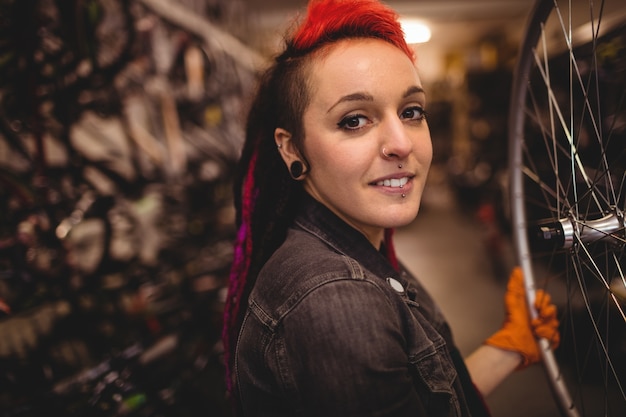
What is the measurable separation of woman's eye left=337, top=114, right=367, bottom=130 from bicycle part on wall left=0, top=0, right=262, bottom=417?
1.78 feet

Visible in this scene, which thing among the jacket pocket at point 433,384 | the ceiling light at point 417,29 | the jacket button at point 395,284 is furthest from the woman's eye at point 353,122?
the ceiling light at point 417,29

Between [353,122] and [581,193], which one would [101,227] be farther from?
[581,193]

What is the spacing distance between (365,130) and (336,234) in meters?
0.25

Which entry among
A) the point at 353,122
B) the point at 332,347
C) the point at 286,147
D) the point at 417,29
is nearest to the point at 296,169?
the point at 286,147

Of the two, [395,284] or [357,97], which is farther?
[395,284]

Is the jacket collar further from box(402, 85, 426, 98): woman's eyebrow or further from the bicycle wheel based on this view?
the bicycle wheel

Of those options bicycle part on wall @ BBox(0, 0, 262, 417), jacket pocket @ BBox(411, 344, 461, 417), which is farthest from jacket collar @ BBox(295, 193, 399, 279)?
bicycle part on wall @ BBox(0, 0, 262, 417)

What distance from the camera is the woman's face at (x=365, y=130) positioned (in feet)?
2.60

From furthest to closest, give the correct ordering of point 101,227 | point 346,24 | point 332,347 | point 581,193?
point 101,227 → point 581,193 → point 346,24 → point 332,347

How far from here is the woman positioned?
24.0 inches

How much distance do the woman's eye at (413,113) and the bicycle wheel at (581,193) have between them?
39cm

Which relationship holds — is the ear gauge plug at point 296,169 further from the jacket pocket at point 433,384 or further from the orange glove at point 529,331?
the orange glove at point 529,331

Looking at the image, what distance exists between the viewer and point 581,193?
3.91 ft

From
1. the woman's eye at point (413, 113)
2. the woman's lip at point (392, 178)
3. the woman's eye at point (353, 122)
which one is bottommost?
the woman's lip at point (392, 178)
